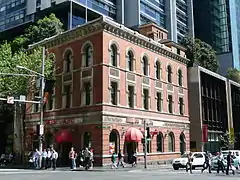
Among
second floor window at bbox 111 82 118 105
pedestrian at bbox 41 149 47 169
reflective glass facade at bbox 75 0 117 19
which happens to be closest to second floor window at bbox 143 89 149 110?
second floor window at bbox 111 82 118 105

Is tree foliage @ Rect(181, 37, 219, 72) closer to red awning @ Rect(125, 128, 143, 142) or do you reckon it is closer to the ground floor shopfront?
the ground floor shopfront

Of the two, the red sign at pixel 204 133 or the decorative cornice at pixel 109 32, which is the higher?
the decorative cornice at pixel 109 32

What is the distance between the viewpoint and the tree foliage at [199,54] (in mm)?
68125

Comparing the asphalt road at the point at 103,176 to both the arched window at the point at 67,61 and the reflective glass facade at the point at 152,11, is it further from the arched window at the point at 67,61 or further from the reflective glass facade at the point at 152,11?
the reflective glass facade at the point at 152,11

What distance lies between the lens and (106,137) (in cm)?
3169

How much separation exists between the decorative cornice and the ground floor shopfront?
27.5 feet

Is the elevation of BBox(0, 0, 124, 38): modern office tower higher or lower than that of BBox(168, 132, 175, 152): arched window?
higher

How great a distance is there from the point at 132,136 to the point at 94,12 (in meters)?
54.5

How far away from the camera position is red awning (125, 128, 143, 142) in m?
33.6

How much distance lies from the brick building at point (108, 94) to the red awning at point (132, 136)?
41 cm

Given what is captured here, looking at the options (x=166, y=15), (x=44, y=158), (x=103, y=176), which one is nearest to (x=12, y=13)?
(x=166, y=15)

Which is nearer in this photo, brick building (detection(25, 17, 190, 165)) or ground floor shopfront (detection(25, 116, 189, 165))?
ground floor shopfront (detection(25, 116, 189, 165))

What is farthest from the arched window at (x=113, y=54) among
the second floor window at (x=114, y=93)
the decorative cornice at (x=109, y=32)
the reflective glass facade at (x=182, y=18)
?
the reflective glass facade at (x=182, y=18)

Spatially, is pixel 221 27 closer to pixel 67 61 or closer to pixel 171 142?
pixel 171 142
